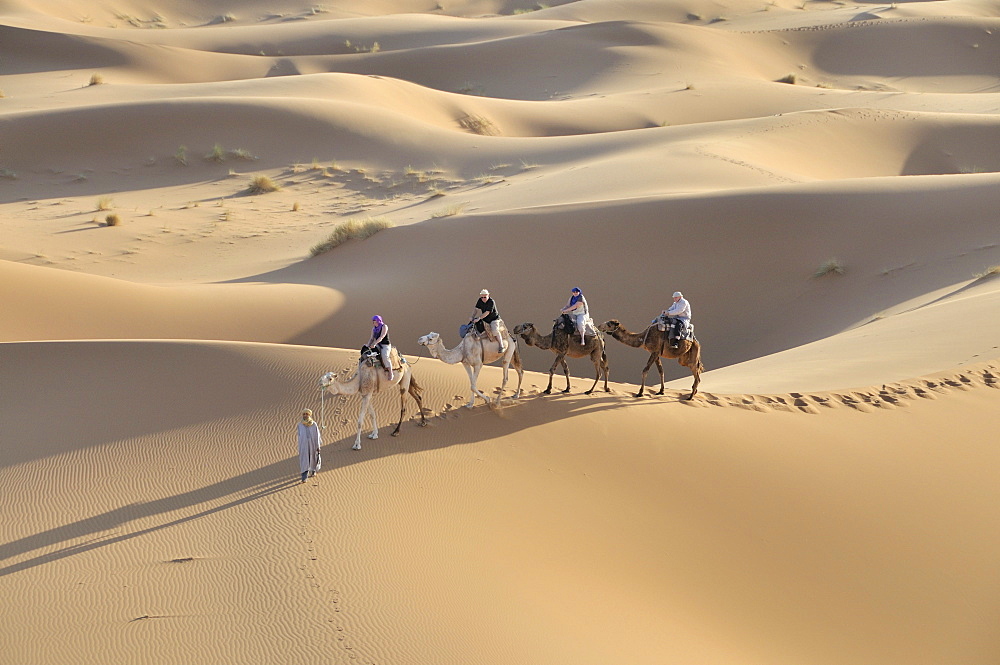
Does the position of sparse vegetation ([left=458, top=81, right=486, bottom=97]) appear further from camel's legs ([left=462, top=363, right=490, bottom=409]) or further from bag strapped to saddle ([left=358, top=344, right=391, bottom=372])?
bag strapped to saddle ([left=358, top=344, right=391, bottom=372])

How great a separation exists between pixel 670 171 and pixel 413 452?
1956cm

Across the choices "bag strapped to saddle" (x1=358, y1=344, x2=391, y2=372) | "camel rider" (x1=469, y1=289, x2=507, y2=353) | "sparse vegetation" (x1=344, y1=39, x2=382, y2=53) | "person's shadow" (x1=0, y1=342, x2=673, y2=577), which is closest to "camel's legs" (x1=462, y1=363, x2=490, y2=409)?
"person's shadow" (x1=0, y1=342, x2=673, y2=577)

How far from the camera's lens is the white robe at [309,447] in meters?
8.17

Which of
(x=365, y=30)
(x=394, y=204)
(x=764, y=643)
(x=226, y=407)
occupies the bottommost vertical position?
(x=764, y=643)

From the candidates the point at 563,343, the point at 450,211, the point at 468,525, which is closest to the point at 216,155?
the point at 450,211

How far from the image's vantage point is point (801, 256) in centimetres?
1953

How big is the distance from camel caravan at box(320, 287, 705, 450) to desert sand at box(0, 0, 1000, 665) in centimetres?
44

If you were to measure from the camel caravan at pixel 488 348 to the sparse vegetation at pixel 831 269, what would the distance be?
8982mm

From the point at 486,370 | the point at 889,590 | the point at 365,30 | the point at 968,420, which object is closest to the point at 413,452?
the point at 486,370

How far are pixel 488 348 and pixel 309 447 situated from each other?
2436 mm

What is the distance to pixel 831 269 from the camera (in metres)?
18.8

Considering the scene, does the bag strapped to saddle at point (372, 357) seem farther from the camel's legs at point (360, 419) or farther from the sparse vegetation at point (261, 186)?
the sparse vegetation at point (261, 186)

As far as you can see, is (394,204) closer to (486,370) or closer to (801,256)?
(801,256)

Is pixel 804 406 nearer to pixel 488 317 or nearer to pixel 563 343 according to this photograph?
pixel 563 343
